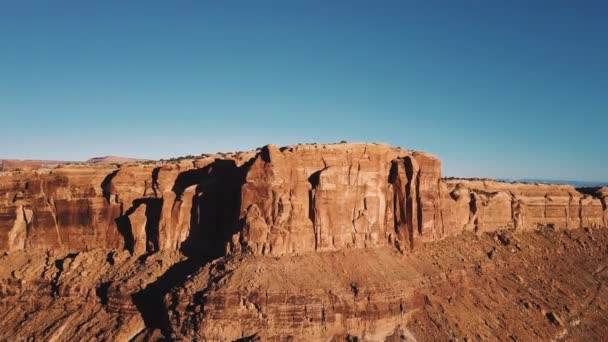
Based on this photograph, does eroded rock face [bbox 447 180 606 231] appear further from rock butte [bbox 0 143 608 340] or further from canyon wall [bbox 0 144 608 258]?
canyon wall [bbox 0 144 608 258]

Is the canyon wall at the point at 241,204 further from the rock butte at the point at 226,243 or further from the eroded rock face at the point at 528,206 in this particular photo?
the eroded rock face at the point at 528,206

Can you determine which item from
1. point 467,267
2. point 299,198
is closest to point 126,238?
point 299,198

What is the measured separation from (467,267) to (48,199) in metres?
39.1

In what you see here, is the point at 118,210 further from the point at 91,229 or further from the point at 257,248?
the point at 257,248

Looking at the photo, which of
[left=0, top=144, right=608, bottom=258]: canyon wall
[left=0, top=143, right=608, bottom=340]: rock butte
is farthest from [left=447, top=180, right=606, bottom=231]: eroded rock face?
[left=0, top=144, right=608, bottom=258]: canyon wall

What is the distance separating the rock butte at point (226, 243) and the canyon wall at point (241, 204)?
0.11m

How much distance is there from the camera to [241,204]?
136 feet

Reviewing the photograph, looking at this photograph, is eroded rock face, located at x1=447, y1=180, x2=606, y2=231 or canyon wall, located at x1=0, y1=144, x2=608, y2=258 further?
eroded rock face, located at x1=447, y1=180, x2=606, y2=231

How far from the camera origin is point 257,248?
40500 mm

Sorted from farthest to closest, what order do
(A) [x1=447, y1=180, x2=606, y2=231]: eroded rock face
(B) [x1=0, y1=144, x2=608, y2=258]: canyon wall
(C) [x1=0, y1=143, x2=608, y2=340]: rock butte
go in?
(A) [x1=447, y1=180, x2=606, y2=231]: eroded rock face < (B) [x1=0, y1=144, x2=608, y2=258]: canyon wall < (C) [x1=0, y1=143, x2=608, y2=340]: rock butte

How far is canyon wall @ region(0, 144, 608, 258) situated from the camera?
136ft

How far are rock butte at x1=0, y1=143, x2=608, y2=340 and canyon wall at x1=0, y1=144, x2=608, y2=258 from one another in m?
0.11

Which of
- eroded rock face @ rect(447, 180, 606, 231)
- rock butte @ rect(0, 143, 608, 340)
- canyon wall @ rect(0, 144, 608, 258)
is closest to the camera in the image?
rock butte @ rect(0, 143, 608, 340)

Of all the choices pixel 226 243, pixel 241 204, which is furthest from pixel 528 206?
pixel 226 243
